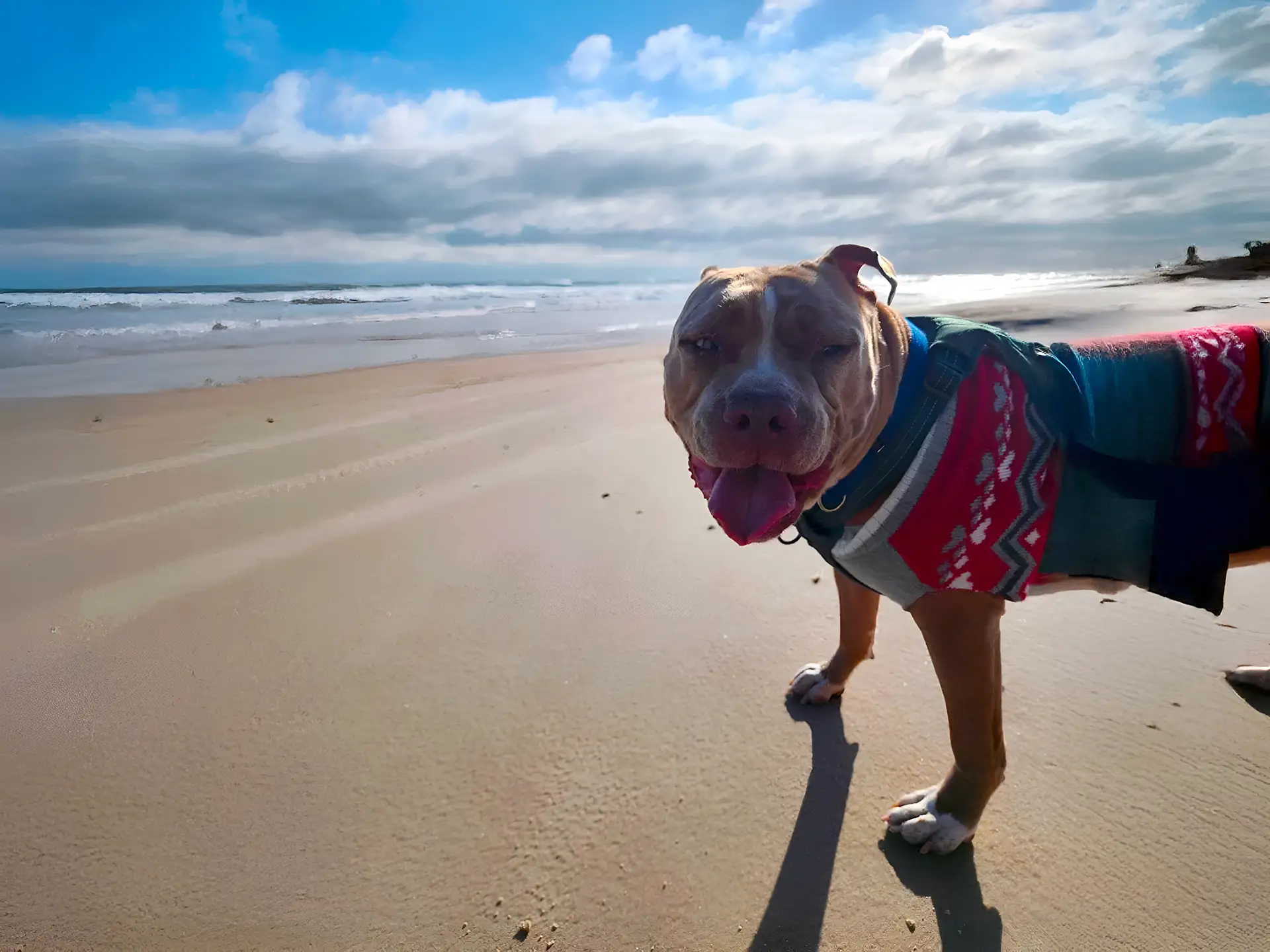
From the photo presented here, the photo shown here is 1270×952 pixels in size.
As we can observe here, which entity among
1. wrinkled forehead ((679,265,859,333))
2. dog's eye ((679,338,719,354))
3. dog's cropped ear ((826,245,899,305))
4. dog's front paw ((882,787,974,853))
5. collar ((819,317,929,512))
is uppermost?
dog's cropped ear ((826,245,899,305))

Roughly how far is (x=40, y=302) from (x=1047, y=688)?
36.0 meters

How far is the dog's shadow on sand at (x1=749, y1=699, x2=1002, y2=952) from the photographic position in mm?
1750

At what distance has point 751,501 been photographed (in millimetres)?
1914

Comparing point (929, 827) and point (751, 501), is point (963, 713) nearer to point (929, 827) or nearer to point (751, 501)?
point (929, 827)

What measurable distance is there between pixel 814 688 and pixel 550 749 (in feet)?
3.13

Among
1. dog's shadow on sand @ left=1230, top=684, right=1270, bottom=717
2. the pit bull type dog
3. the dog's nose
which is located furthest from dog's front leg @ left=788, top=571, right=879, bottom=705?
dog's shadow on sand @ left=1230, top=684, right=1270, bottom=717

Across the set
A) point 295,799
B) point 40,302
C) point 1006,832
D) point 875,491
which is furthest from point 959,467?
point 40,302

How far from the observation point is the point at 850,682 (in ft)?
8.88

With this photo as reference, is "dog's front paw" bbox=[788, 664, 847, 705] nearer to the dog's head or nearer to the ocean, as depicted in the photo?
the dog's head

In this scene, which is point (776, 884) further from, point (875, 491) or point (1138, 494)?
point (1138, 494)

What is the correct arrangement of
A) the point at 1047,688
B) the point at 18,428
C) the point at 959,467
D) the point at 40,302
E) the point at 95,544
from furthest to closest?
the point at 40,302 < the point at 18,428 < the point at 95,544 < the point at 1047,688 < the point at 959,467

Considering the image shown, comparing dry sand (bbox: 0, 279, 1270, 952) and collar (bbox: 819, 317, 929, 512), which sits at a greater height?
collar (bbox: 819, 317, 929, 512)

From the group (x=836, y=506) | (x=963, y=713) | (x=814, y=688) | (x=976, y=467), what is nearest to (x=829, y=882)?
(x=963, y=713)

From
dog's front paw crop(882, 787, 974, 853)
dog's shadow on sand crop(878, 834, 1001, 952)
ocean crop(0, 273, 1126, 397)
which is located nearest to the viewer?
dog's shadow on sand crop(878, 834, 1001, 952)
